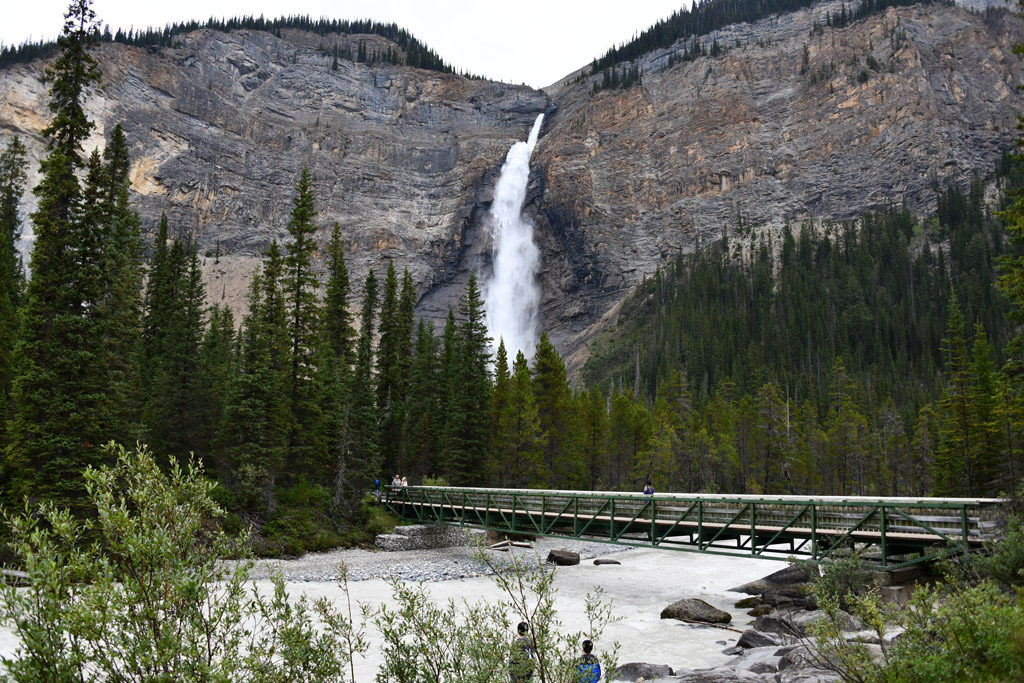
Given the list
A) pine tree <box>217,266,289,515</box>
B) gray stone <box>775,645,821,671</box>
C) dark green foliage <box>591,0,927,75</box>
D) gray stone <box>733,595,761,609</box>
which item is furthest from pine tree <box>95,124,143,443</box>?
dark green foliage <box>591,0,927,75</box>

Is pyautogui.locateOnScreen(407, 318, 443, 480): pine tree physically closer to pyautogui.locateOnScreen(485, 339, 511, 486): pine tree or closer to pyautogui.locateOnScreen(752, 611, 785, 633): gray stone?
pyautogui.locateOnScreen(485, 339, 511, 486): pine tree

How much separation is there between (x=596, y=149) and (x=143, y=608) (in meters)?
145

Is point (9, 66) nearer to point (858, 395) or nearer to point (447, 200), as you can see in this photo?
point (447, 200)

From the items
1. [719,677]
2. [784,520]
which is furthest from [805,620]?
[719,677]

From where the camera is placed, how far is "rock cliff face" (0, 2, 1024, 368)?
125000 millimetres

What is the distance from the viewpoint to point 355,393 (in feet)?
136

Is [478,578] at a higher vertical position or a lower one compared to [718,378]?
lower

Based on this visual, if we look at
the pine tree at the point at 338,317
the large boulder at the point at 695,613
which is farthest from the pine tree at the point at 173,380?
the large boulder at the point at 695,613

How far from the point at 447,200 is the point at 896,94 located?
3628 inches

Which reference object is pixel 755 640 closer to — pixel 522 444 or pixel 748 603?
pixel 748 603

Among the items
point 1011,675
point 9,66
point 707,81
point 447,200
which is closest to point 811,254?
point 707,81

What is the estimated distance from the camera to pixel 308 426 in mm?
39062

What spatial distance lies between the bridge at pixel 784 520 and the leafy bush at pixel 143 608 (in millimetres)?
15354

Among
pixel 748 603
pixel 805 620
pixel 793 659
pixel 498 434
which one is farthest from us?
pixel 498 434
